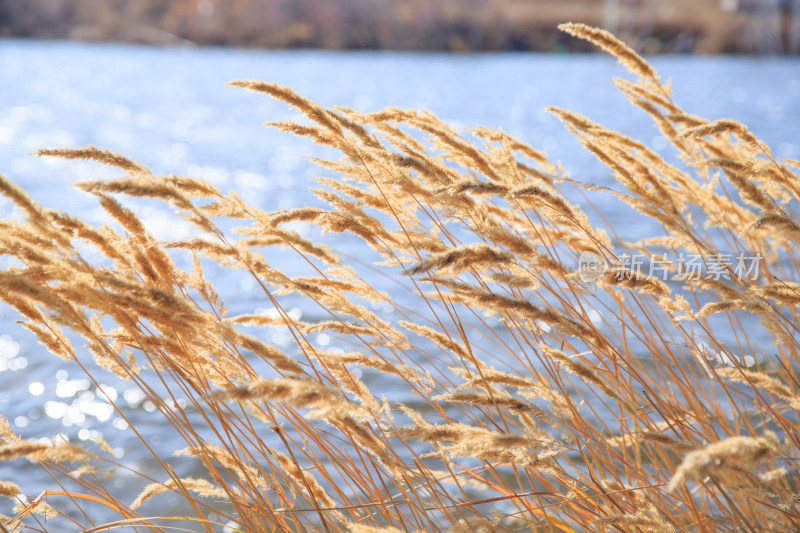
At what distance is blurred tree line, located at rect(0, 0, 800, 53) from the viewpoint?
1422 inches

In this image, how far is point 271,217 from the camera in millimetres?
1812

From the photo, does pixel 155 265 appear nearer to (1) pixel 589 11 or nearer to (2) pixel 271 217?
(2) pixel 271 217

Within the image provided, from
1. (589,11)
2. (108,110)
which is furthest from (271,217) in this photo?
(589,11)

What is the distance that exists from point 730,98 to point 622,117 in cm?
430

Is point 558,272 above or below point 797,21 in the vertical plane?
below

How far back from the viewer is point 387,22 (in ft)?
127

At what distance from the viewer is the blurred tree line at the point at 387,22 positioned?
36.1 m
